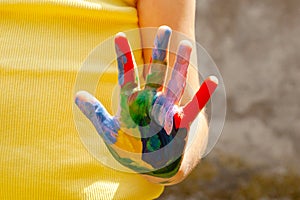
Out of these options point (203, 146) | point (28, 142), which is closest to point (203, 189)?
point (203, 146)

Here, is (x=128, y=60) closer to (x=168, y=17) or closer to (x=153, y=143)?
(x=153, y=143)

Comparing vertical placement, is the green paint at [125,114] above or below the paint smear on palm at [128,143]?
above

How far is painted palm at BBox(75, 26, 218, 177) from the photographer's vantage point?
86cm

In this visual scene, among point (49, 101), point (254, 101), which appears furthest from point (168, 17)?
point (254, 101)

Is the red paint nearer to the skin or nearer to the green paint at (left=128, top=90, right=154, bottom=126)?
the green paint at (left=128, top=90, right=154, bottom=126)

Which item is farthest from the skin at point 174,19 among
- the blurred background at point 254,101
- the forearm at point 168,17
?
the blurred background at point 254,101

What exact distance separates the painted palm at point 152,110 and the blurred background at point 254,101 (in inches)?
62.3

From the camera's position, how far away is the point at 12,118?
41.2 inches

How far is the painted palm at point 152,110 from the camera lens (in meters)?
0.86

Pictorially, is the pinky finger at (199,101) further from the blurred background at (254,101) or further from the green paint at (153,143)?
the blurred background at (254,101)

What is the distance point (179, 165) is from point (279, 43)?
1621 millimetres

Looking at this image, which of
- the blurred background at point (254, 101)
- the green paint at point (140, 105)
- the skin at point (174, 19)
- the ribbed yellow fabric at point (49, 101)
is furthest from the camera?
the blurred background at point (254, 101)

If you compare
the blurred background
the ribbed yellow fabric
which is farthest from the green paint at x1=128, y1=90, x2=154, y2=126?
the blurred background

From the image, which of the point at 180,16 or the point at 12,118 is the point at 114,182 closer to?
the point at 12,118
